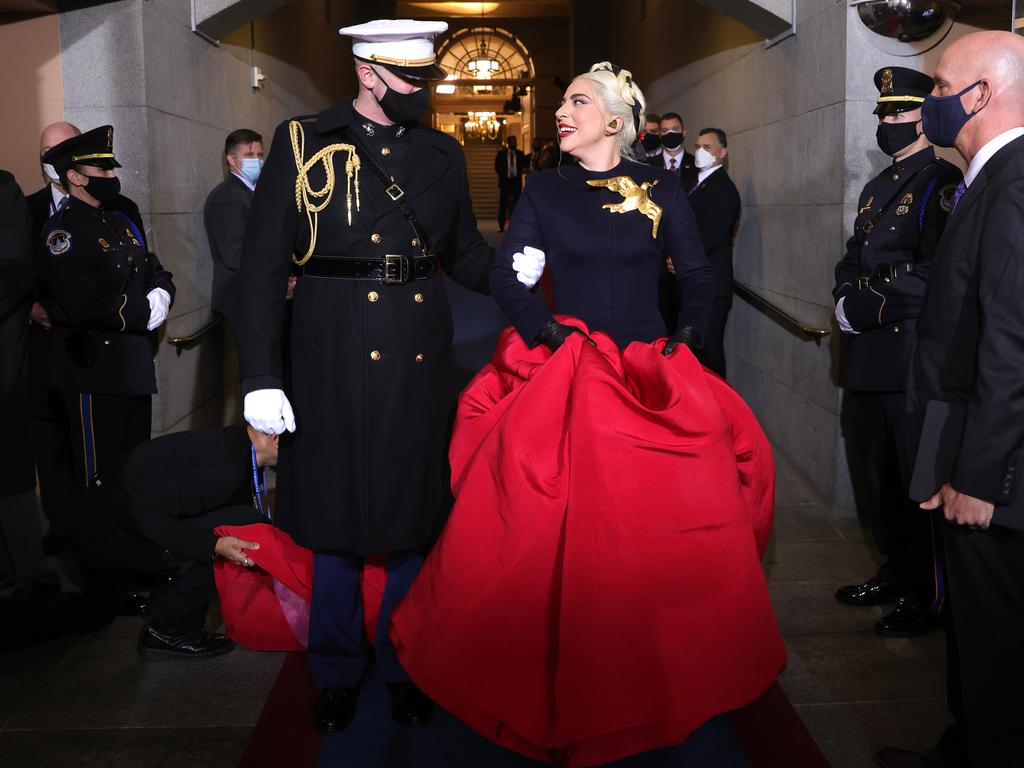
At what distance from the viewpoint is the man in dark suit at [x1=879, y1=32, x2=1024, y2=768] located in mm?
2273

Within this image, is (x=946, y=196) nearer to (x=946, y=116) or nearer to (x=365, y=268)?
(x=946, y=116)

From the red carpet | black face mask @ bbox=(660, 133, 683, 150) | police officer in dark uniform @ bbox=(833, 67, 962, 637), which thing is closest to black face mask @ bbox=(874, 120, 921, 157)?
police officer in dark uniform @ bbox=(833, 67, 962, 637)

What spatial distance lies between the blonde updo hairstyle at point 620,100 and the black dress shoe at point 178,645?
6.67 ft

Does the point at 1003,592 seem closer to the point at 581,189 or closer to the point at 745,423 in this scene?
the point at 745,423

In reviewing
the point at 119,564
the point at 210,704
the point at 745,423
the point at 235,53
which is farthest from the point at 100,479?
the point at 235,53

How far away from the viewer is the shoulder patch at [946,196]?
3.82 meters

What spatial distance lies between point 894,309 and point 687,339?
1.22 m

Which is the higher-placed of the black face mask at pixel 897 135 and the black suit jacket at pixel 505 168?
the black suit jacket at pixel 505 168

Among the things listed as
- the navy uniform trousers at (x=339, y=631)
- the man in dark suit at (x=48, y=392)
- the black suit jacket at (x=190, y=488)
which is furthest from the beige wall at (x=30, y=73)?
the navy uniform trousers at (x=339, y=631)

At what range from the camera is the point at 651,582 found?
8.90ft

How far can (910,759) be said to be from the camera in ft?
9.18

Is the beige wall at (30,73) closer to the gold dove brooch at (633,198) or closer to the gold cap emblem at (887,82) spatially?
the gold dove brooch at (633,198)

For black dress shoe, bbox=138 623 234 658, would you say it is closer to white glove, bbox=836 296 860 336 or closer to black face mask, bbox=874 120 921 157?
white glove, bbox=836 296 860 336

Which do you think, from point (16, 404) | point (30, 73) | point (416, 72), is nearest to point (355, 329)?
point (416, 72)
